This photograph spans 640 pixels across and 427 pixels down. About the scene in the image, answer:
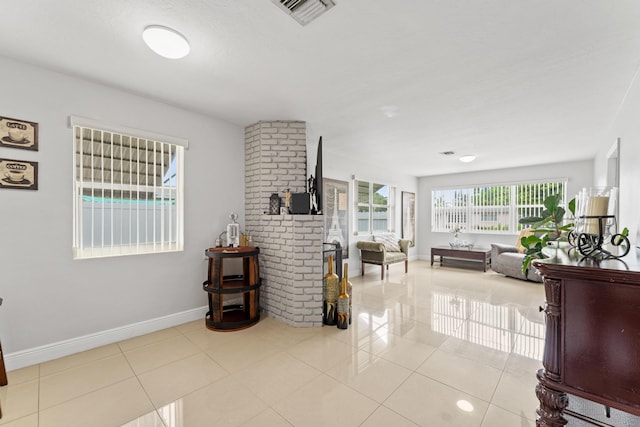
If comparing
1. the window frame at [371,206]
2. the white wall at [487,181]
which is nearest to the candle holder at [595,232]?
the window frame at [371,206]

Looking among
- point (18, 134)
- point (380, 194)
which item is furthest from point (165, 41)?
point (380, 194)

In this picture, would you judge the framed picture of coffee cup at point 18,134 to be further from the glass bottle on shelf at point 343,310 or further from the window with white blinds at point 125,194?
the glass bottle on shelf at point 343,310

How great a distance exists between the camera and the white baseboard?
2.20 meters

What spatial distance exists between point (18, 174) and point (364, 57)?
2973 mm

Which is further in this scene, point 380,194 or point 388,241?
point 380,194

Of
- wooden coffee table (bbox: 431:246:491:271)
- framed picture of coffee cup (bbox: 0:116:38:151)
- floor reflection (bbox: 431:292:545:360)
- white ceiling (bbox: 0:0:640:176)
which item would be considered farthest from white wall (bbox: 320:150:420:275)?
framed picture of coffee cup (bbox: 0:116:38:151)

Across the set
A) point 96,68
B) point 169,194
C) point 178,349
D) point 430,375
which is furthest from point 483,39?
point 178,349

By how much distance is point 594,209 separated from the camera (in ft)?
5.36

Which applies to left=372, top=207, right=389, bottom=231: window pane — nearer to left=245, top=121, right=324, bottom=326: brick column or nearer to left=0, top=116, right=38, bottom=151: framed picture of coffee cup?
left=245, top=121, right=324, bottom=326: brick column

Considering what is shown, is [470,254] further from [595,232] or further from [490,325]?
[595,232]

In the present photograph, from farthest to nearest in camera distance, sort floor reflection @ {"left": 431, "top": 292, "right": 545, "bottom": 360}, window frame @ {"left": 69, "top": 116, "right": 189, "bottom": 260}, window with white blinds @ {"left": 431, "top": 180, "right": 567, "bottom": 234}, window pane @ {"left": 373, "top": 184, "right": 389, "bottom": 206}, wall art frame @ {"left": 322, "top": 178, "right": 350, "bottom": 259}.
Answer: window pane @ {"left": 373, "top": 184, "right": 389, "bottom": 206} < window with white blinds @ {"left": 431, "top": 180, "right": 567, "bottom": 234} < wall art frame @ {"left": 322, "top": 178, "right": 350, "bottom": 259} < floor reflection @ {"left": 431, "top": 292, "right": 545, "bottom": 360} < window frame @ {"left": 69, "top": 116, "right": 189, "bottom": 260}

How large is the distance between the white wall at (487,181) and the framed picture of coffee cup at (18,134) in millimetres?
7891

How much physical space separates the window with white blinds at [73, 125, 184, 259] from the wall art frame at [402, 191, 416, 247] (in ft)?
18.9

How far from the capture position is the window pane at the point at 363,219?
19.3 feet
